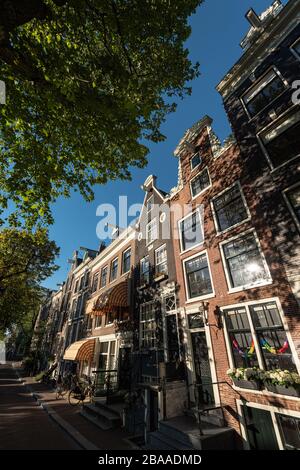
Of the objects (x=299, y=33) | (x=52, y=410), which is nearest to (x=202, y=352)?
(x=52, y=410)

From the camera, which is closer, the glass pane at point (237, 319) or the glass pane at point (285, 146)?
the glass pane at point (237, 319)

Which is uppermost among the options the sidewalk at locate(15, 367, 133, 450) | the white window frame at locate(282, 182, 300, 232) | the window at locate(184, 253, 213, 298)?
the white window frame at locate(282, 182, 300, 232)

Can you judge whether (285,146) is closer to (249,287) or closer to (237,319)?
(249,287)

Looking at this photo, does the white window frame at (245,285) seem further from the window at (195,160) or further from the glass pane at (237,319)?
the window at (195,160)

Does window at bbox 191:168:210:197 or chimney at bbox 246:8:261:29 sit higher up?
Answer: chimney at bbox 246:8:261:29

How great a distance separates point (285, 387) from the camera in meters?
6.16

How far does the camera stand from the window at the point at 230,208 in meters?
9.63

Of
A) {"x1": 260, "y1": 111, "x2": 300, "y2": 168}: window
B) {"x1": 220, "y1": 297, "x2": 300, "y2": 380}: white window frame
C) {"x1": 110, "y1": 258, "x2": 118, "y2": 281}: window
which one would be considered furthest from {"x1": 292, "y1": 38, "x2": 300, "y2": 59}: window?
{"x1": 110, "y1": 258, "x2": 118, "y2": 281}: window

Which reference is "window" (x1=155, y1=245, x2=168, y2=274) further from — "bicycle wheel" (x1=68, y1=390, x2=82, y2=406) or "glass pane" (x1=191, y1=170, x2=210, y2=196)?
"bicycle wheel" (x1=68, y1=390, x2=82, y2=406)

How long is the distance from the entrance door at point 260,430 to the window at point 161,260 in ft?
23.9

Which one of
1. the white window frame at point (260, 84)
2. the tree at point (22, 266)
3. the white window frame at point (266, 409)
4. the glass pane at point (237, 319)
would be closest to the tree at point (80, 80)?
the white window frame at point (260, 84)

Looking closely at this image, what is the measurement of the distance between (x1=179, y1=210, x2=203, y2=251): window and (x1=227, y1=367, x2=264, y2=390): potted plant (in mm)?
5597

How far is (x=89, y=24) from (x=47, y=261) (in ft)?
68.3

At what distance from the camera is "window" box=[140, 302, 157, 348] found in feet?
40.2
